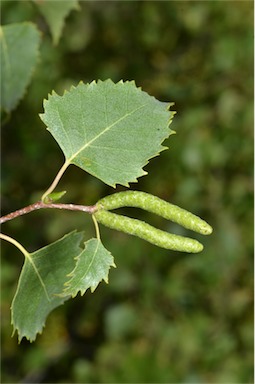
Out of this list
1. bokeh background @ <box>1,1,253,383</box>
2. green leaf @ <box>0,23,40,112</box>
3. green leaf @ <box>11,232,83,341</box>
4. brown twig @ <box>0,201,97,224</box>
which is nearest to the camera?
brown twig @ <box>0,201,97,224</box>

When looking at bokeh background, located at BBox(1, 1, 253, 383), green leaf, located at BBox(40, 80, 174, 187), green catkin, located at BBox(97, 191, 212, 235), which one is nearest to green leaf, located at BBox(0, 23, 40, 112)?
green leaf, located at BBox(40, 80, 174, 187)

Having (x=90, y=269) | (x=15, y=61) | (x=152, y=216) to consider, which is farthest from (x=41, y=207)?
(x=152, y=216)

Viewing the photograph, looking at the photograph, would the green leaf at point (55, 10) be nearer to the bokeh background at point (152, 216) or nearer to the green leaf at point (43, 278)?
the green leaf at point (43, 278)

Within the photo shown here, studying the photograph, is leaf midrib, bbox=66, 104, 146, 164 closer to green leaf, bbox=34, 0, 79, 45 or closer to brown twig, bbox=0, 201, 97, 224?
brown twig, bbox=0, 201, 97, 224

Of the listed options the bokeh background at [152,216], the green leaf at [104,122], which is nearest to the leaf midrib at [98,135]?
the green leaf at [104,122]

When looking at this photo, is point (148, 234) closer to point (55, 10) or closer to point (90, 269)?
point (90, 269)

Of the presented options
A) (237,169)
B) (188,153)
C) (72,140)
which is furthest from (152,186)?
(72,140)
